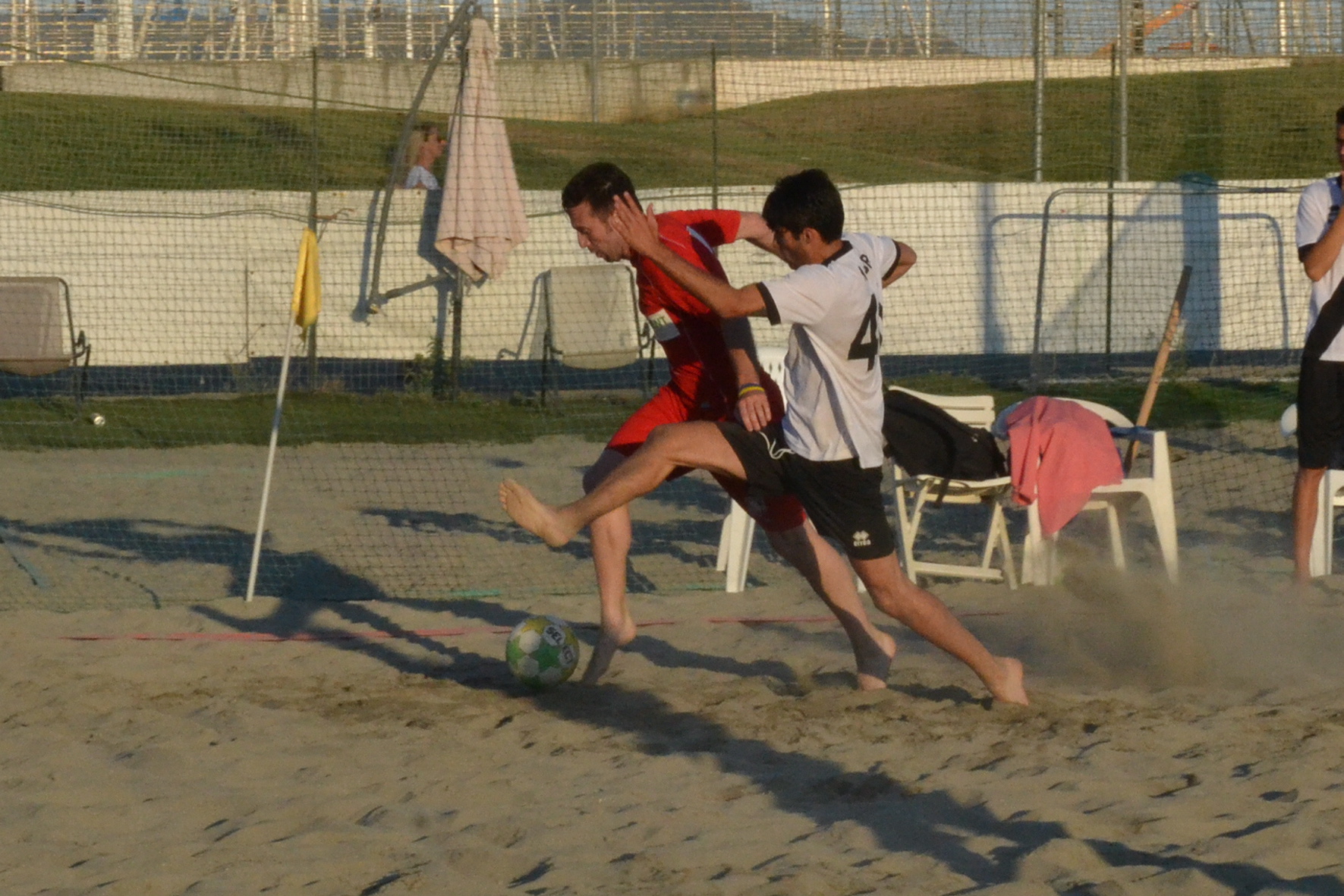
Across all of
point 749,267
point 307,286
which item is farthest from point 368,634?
point 749,267

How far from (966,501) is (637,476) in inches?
111

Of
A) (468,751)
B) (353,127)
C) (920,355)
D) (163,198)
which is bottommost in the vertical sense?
(468,751)

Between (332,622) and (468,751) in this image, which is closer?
(468,751)

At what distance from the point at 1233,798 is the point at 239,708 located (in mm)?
3045

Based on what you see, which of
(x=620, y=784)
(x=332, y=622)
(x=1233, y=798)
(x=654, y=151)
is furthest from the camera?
(x=654, y=151)

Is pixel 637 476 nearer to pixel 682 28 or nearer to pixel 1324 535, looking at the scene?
pixel 1324 535

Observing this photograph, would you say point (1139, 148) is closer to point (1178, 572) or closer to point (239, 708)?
point (1178, 572)

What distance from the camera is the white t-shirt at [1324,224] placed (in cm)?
596

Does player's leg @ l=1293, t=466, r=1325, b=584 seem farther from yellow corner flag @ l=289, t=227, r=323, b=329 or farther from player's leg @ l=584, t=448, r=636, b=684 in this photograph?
yellow corner flag @ l=289, t=227, r=323, b=329

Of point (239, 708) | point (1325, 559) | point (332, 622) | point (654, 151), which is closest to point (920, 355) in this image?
point (654, 151)

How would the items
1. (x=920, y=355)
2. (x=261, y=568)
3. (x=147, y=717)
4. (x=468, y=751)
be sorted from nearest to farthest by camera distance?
(x=468, y=751) < (x=147, y=717) < (x=261, y=568) < (x=920, y=355)

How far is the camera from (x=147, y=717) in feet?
16.2

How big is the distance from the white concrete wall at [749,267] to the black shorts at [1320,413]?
23.3ft

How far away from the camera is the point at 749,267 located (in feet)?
44.1
